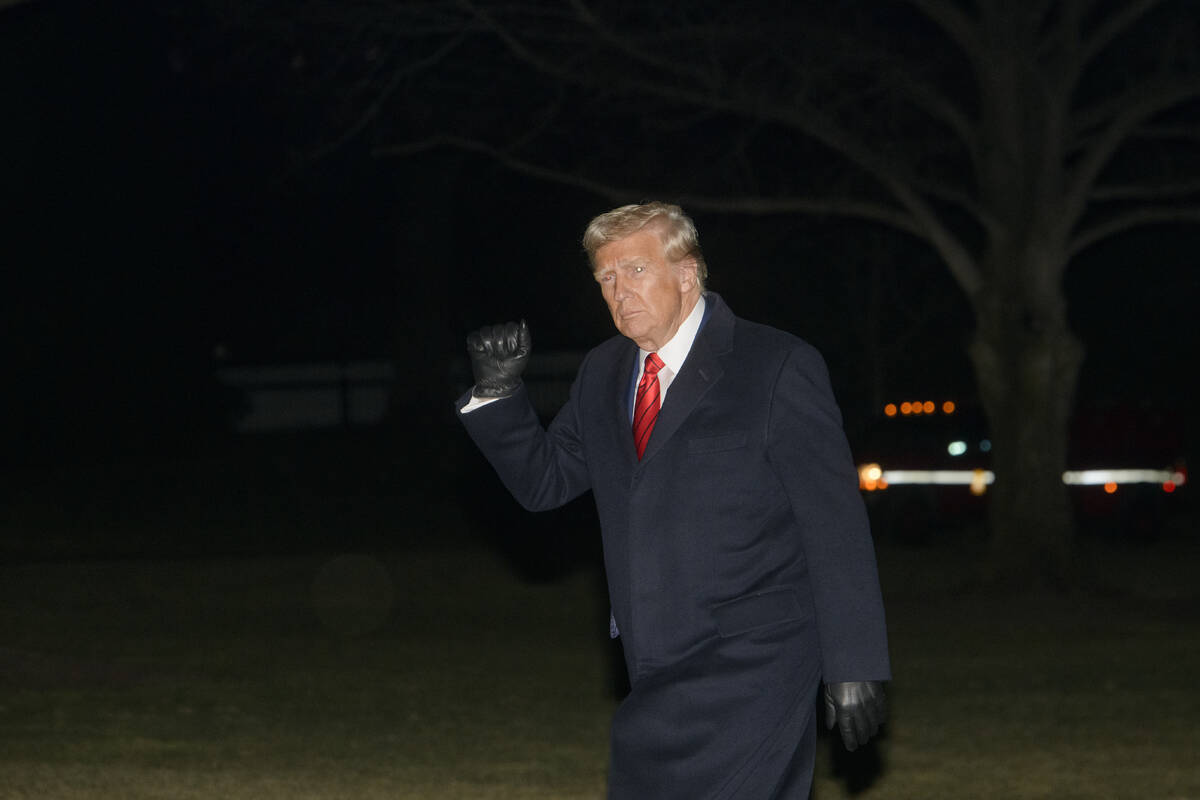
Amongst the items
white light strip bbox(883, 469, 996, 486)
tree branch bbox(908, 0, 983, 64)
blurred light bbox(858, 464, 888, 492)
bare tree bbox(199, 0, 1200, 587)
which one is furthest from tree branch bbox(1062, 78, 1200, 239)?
blurred light bbox(858, 464, 888, 492)

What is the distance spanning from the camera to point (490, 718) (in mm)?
9406

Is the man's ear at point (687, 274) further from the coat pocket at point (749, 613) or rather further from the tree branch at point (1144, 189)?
the tree branch at point (1144, 189)

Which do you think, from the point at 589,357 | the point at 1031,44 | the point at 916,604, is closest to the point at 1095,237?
the point at 1031,44

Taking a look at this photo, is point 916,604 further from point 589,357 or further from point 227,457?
point 227,457

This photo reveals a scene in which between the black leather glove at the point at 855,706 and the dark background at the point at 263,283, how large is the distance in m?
15.7

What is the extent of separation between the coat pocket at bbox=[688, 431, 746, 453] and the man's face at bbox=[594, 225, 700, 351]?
0.35m

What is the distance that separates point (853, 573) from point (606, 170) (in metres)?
14.2

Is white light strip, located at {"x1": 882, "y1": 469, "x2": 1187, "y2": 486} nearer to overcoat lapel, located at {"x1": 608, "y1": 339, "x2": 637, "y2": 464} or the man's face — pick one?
overcoat lapel, located at {"x1": 608, "y1": 339, "x2": 637, "y2": 464}

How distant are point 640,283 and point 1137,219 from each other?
10986 millimetres

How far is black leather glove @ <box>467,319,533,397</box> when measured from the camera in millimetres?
4578

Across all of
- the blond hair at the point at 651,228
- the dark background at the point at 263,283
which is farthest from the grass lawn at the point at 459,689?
the dark background at the point at 263,283

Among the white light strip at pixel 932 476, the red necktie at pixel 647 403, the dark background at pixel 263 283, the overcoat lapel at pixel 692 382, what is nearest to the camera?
the overcoat lapel at pixel 692 382

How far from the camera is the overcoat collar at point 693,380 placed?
168 inches

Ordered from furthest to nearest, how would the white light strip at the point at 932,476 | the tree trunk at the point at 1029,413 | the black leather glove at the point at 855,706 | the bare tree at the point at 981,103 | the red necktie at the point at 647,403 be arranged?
the white light strip at the point at 932,476 < the tree trunk at the point at 1029,413 < the bare tree at the point at 981,103 < the red necktie at the point at 647,403 < the black leather glove at the point at 855,706
